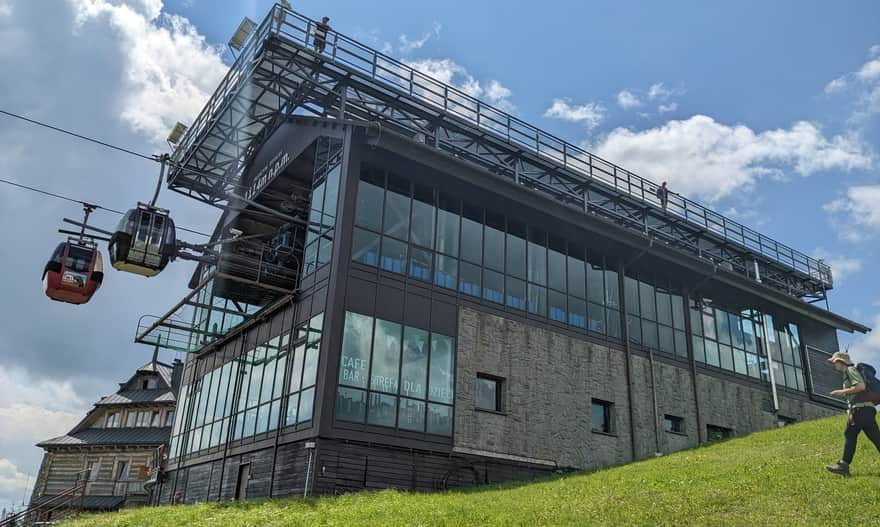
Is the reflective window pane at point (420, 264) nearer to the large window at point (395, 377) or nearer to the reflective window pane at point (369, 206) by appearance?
the reflective window pane at point (369, 206)

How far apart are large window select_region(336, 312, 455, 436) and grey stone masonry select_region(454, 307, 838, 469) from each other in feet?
2.17

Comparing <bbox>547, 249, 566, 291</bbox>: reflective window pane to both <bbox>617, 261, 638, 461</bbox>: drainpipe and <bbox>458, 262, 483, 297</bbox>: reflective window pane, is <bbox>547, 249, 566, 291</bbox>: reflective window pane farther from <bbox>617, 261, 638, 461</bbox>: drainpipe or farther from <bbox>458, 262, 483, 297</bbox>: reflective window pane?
<bbox>458, 262, 483, 297</bbox>: reflective window pane

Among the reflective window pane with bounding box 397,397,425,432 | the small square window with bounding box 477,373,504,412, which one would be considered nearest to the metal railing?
the reflective window pane with bounding box 397,397,425,432

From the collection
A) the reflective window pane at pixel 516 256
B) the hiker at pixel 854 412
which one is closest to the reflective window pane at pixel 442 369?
the reflective window pane at pixel 516 256

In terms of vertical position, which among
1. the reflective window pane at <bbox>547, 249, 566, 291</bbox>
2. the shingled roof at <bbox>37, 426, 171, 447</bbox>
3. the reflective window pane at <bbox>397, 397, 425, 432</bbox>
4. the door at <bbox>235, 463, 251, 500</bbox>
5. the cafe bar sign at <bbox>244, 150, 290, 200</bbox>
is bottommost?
the door at <bbox>235, 463, 251, 500</bbox>

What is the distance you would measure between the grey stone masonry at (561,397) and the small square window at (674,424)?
15cm

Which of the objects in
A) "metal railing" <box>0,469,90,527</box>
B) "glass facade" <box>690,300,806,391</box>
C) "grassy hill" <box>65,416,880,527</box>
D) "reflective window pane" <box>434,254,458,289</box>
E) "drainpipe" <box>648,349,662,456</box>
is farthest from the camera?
"glass facade" <box>690,300,806,391</box>

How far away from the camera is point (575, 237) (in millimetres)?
25328

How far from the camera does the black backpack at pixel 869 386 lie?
1109 centimetres

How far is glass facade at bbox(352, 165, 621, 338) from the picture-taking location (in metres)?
20.4

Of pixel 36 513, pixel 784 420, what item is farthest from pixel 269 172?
pixel 784 420

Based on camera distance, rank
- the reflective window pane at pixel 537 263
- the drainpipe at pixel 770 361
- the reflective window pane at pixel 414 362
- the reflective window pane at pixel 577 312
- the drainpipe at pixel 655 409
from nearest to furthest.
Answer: the reflective window pane at pixel 414 362 → the reflective window pane at pixel 537 263 → the reflective window pane at pixel 577 312 → the drainpipe at pixel 655 409 → the drainpipe at pixel 770 361

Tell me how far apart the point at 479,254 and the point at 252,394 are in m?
8.42

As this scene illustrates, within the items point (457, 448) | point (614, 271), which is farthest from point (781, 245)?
point (457, 448)
